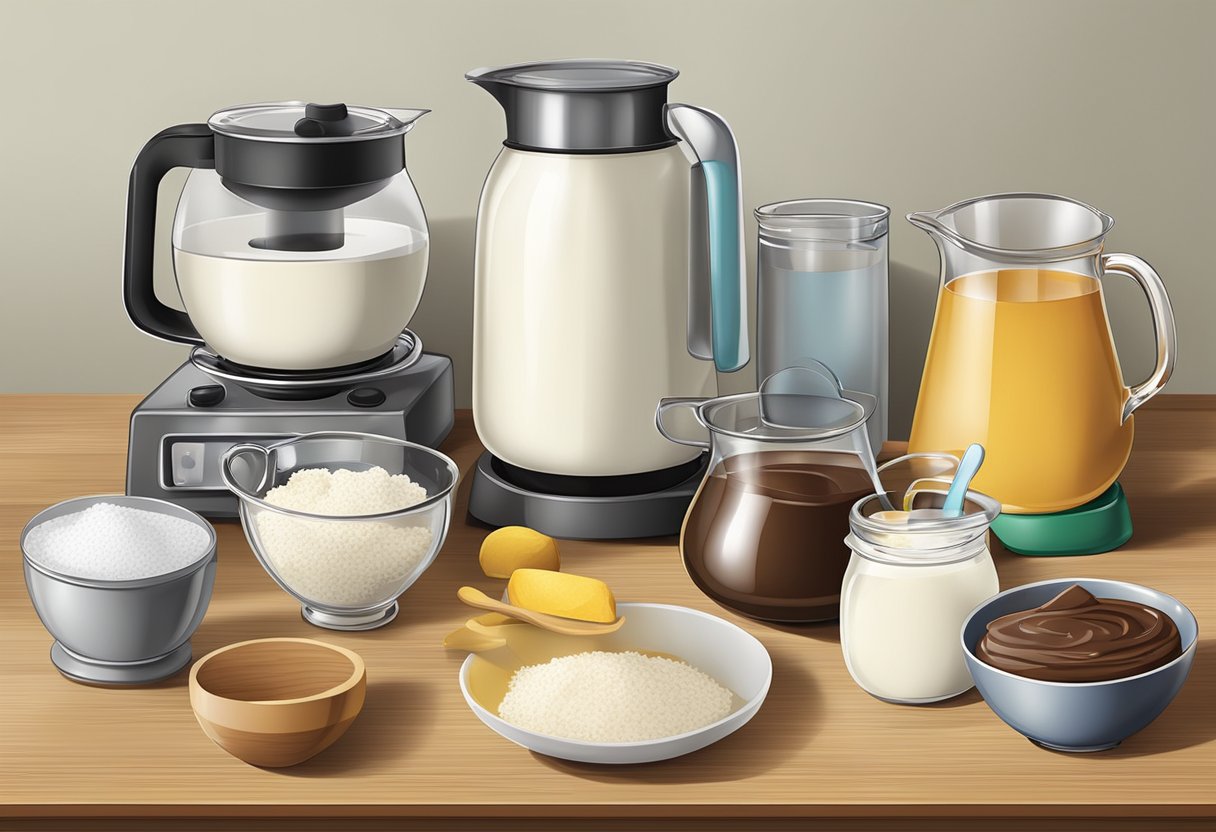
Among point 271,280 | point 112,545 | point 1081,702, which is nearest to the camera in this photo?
point 1081,702

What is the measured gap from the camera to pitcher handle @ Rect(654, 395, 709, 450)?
A: 94 centimetres

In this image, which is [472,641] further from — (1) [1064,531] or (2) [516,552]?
(1) [1064,531]

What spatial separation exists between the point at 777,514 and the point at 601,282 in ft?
0.75

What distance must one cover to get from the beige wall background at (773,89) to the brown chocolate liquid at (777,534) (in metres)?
0.49

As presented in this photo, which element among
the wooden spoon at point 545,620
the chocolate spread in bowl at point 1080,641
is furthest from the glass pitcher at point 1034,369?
the wooden spoon at point 545,620

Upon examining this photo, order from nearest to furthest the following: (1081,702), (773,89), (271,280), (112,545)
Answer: (1081,702), (112,545), (271,280), (773,89)

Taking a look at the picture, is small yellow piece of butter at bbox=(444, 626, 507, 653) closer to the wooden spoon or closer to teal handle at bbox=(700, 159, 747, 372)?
the wooden spoon

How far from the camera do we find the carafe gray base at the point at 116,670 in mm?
825

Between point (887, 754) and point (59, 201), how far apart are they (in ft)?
3.37

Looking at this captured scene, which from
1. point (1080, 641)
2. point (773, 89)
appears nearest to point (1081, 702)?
point (1080, 641)

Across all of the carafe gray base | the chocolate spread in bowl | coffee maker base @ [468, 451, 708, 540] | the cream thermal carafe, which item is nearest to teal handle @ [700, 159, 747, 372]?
the cream thermal carafe

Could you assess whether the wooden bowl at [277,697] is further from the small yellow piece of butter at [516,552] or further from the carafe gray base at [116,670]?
the small yellow piece of butter at [516,552]

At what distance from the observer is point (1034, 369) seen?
0.95m

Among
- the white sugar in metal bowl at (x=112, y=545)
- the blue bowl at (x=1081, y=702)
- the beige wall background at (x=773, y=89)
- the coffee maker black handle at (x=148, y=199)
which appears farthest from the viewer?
the beige wall background at (x=773, y=89)
